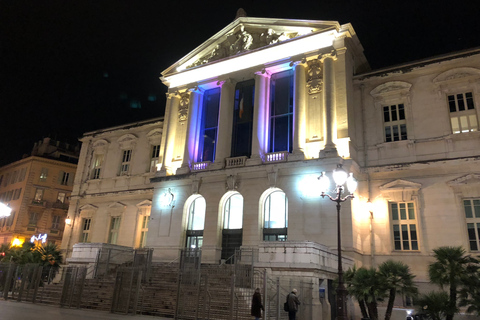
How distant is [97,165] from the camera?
36531 millimetres

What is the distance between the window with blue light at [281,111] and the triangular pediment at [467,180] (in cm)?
916

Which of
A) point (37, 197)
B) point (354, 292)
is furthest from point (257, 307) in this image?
point (37, 197)

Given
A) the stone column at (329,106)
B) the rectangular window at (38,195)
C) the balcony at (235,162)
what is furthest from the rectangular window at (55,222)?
the stone column at (329,106)

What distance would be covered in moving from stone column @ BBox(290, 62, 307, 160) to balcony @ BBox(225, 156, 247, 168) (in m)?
3.41

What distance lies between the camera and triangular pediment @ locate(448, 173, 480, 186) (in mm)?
20281

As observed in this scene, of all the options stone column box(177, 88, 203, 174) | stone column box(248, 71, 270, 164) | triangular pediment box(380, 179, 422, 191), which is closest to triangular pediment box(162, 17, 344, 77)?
stone column box(248, 71, 270, 164)

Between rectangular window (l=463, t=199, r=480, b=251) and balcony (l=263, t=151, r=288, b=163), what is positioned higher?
balcony (l=263, t=151, r=288, b=163)

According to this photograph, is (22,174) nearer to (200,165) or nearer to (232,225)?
(200,165)

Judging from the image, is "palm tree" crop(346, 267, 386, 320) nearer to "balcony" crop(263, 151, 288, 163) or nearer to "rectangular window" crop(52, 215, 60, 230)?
"balcony" crop(263, 151, 288, 163)

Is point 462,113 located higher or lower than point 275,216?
higher

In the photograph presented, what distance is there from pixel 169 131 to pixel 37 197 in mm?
27009

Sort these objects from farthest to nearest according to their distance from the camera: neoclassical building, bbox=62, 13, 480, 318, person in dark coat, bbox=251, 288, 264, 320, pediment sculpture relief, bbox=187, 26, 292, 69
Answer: pediment sculpture relief, bbox=187, 26, 292, 69 < neoclassical building, bbox=62, 13, 480, 318 < person in dark coat, bbox=251, 288, 264, 320

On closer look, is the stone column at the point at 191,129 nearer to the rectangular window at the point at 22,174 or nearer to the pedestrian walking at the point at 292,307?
the pedestrian walking at the point at 292,307

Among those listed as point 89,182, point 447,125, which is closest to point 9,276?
point 89,182
